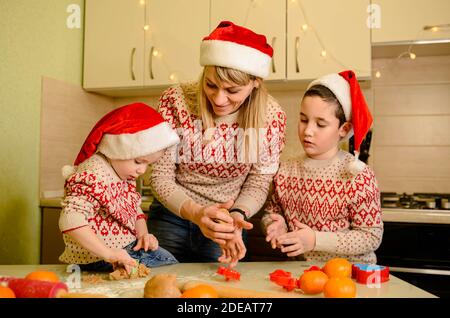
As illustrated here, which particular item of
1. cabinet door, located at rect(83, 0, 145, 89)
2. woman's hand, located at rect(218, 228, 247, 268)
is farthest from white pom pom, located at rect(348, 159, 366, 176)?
cabinet door, located at rect(83, 0, 145, 89)

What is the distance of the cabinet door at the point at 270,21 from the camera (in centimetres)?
207

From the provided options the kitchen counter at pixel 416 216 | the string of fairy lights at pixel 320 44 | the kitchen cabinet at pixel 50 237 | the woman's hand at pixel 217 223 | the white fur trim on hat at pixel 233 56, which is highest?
the string of fairy lights at pixel 320 44

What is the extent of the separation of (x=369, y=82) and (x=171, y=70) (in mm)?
947

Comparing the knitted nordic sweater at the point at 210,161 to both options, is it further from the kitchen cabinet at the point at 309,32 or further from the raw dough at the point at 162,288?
the kitchen cabinet at the point at 309,32

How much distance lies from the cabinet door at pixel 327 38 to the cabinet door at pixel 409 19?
0.22 ft

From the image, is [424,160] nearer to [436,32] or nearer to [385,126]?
[385,126]

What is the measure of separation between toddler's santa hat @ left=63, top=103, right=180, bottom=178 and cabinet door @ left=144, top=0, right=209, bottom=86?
1.10m

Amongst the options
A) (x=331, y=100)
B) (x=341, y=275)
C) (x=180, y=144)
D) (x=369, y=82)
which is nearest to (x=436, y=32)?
(x=369, y=82)

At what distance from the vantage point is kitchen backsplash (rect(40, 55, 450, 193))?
7.11 feet

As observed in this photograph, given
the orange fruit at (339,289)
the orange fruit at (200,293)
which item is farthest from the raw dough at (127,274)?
the orange fruit at (339,289)

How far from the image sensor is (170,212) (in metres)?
1.33

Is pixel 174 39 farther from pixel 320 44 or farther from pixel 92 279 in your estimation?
pixel 92 279

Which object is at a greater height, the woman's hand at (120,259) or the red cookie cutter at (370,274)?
the woman's hand at (120,259)

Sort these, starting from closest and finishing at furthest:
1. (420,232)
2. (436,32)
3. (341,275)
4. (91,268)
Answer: (341,275), (91,268), (420,232), (436,32)
